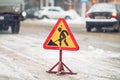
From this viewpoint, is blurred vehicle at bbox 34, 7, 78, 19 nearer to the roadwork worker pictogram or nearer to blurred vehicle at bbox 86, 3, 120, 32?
blurred vehicle at bbox 86, 3, 120, 32

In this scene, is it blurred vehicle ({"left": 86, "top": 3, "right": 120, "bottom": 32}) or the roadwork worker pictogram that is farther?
blurred vehicle ({"left": 86, "top": 3, "right": 120, "bottom": 32})

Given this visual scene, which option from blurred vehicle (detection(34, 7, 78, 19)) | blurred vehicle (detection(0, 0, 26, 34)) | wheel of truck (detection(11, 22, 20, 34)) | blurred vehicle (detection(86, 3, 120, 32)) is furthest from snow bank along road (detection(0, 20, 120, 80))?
blurred vehicle (detection(34, 7, 78, 19))

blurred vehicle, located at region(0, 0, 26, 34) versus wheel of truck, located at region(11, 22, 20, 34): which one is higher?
blurred vehicle, located at region(0, 0, 26, 34)

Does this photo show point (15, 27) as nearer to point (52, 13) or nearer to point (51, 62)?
point (51, 62)

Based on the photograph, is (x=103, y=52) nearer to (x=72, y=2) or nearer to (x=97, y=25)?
(x=97, y=25)

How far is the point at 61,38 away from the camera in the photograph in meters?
10.6

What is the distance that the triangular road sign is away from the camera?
10.6m

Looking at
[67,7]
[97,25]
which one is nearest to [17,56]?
[97,25]

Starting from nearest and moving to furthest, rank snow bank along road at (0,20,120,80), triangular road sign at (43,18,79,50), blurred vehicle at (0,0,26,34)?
snow bank along road at (0,20,120,80), triangular road sign at (43,18,79,50), blurred vehicle at (0,0,26,34)

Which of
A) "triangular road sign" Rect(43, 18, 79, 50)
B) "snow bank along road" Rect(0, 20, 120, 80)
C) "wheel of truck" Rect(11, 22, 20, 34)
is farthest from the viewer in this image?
"wheel of truck" Rect(11, 22, 20, 34)

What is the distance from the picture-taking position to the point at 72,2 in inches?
2847

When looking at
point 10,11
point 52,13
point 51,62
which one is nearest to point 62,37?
point 51,62

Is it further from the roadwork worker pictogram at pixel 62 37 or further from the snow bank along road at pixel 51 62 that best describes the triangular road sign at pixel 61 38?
the snow bank along road at pixel 51 62

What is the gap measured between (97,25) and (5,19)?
5278 millimetres
